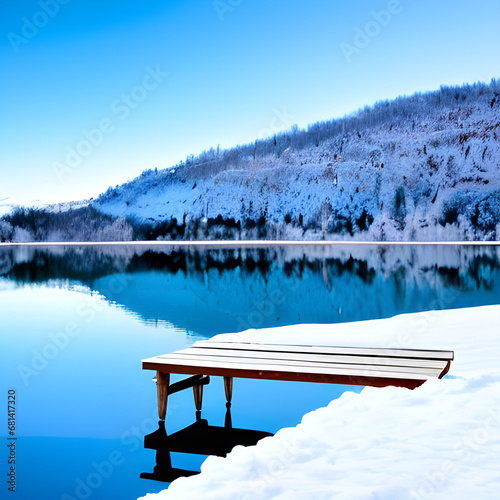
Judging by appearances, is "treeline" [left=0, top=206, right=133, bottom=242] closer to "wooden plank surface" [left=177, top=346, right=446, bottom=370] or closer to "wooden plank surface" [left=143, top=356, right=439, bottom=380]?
"wooden plank surface" [left=177, top=346, right=446, bottom=370]

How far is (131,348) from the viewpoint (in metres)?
12.2

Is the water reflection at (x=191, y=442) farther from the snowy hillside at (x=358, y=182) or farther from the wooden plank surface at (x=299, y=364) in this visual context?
the snowy hillside at (x=358, y=182)

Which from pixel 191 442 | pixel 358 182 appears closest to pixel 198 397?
pixel 191 442

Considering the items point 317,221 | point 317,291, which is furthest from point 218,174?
point 317,291

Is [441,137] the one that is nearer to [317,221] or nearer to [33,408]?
[317,221]

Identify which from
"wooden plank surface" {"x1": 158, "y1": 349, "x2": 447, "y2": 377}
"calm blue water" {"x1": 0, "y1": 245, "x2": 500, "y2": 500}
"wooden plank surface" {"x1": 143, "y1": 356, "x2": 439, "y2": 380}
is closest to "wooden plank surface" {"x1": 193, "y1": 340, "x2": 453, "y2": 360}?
"wooden plank surface" {"x1": 158, "y1": 349, "x2": 447, "y2": 377}

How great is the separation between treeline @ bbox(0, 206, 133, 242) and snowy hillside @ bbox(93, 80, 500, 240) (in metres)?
6.50

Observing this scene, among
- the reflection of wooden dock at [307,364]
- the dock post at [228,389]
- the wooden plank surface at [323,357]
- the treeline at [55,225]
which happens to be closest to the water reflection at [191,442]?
the reflection of wooden dock at [307,364]

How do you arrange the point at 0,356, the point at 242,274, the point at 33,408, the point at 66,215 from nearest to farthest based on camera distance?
the point at 33,408, the point at 0,356, the point at 242,274, the point at 66,215

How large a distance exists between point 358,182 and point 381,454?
361ft

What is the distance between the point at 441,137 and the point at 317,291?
314ft

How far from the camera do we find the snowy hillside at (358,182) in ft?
331

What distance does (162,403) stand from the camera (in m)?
5.94

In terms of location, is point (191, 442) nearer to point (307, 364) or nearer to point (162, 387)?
point (162, 387)
